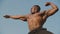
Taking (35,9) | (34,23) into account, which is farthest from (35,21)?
(35,9)

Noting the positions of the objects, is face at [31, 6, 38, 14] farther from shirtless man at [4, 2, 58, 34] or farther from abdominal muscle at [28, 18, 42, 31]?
abdominal muscle at [28, 18, 42, 31]

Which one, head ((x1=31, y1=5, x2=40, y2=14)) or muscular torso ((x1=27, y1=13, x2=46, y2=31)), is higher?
head ((x1=31, y1=5, x2=40, y2=14))

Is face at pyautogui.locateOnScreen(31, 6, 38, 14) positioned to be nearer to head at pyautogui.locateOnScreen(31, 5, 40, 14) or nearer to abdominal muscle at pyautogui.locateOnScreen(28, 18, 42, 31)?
head at pyautogui.locateOnScreen(31, 5, 40, 14)

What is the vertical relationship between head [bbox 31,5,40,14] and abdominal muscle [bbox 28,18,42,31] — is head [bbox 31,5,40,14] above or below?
above

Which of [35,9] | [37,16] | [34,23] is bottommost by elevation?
[34,23]

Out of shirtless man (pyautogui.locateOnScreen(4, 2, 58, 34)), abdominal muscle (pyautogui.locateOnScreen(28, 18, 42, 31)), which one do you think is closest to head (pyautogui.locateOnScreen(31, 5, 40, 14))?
shirtless man (pyautogui.locateOnScreen(4, 2, 58, 34))

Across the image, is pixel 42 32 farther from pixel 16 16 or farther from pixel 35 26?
pixel 16 16

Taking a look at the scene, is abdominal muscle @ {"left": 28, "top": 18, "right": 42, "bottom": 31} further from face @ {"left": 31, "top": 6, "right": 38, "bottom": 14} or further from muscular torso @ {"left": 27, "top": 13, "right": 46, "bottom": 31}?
face @ {"left": 31, "top": 6, "right": 38, "bottom": 14}

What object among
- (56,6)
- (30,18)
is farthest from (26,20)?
(56,6)

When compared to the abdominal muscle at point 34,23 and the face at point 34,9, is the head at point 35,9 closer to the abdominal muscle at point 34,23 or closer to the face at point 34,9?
the face at point 34,9

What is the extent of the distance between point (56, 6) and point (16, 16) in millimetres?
895

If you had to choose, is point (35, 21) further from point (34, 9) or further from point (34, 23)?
point (34, 9)

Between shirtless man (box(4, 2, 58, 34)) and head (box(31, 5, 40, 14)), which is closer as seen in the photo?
shirtless man (box(4, 2, 58, 34))

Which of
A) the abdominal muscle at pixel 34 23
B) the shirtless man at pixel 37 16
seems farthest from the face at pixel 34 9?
the abdominal muscle at pixel 34 23
